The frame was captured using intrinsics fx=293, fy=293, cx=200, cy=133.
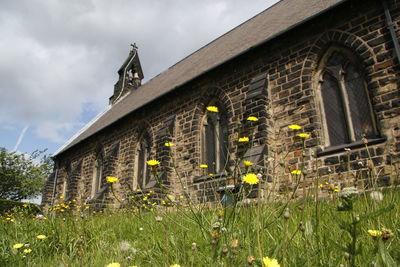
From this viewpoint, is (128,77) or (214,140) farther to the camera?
(128,77)

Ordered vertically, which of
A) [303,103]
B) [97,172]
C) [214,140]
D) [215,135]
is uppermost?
[303,103]

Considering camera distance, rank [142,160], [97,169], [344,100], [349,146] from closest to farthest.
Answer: [349,146] → [344,100] → [142,160] → [97,169]

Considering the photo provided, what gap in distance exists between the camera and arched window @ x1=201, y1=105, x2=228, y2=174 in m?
9.97

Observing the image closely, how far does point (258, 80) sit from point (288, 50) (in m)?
1.18

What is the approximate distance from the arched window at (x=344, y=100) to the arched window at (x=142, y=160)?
7.78 metres

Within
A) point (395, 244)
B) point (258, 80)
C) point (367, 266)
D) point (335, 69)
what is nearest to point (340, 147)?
point (335, 69)

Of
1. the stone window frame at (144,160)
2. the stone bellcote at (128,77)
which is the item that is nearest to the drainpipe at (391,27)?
the stone window frame at (144,160)

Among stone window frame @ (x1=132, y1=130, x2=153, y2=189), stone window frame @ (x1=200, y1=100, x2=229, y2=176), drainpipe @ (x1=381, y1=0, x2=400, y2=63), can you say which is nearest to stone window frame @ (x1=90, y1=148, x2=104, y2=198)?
stone window frame @ (x1=132, y1=130, x2=153, y2=189)

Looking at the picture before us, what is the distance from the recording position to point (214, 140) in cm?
1035

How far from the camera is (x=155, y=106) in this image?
41.6ft

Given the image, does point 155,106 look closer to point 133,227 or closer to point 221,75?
point 221,75

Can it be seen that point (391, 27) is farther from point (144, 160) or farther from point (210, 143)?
point (144, 160)

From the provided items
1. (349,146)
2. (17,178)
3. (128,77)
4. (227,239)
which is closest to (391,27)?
(349,146)

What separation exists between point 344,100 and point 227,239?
6799mm
